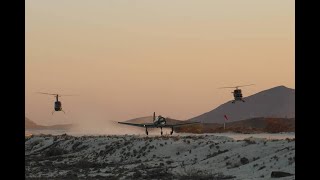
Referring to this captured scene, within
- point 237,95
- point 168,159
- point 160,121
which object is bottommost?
point 168,159

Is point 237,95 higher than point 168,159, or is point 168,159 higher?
point 237,95

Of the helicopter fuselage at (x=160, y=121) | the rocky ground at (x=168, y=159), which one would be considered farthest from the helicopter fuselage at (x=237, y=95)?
the rocky ground at (x=168, y=159)

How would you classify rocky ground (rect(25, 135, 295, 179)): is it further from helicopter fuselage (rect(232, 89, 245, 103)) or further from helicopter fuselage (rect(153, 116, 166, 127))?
helicopter fuselage (rect(232, 89, 245, 103))

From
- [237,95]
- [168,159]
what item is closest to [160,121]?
[237,95]

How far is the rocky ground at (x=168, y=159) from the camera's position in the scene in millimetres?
43094

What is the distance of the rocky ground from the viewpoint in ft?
141

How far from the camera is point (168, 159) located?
60250 mm

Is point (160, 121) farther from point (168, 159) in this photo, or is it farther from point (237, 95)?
point (168, 159)

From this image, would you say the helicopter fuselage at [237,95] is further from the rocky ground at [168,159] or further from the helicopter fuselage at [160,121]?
the rocky ground at [168,159]

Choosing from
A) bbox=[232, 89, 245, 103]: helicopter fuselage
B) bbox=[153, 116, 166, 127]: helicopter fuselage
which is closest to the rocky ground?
bbox=[153, 116, 166, 127]: helicopter fuselage
